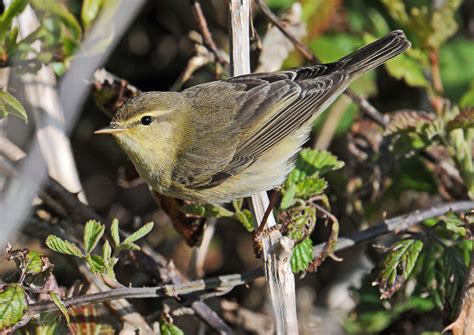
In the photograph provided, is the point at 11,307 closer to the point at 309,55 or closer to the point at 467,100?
the point at 309,55

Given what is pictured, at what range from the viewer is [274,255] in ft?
10.2

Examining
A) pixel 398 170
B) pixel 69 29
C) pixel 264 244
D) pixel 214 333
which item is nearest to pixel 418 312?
pixel 398 170

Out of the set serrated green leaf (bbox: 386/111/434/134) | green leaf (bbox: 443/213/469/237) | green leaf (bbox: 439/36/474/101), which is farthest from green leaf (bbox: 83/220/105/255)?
green leaf (bbox: 439/36/474/101)

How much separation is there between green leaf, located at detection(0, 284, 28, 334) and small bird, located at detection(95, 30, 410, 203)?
1.16 metres

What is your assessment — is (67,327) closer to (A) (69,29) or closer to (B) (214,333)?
(B) (214,333)

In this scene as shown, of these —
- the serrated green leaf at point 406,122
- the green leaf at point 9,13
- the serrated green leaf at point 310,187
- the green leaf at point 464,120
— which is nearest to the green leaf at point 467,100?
the serrated green leaf at point 406,122

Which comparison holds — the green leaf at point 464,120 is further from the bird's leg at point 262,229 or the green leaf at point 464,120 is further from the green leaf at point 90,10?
the green leaf at point 90,10

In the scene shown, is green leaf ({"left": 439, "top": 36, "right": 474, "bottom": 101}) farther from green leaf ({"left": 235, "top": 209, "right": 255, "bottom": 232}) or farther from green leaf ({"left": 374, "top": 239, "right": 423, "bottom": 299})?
green leaf ({"left": 235, "top": 209, "right": 255, "bottom": 232})

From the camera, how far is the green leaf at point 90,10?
3.88 metres

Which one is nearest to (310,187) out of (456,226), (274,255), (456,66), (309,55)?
(274,255)

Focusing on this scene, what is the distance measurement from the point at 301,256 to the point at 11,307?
125 centimetres

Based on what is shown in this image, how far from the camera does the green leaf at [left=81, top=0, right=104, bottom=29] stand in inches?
153

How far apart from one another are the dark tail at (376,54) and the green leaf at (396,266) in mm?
993

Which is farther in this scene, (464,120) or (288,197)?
(464,120)
